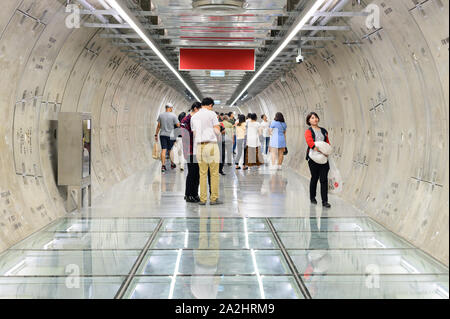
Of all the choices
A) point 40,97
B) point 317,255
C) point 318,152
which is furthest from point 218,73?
point 317,255

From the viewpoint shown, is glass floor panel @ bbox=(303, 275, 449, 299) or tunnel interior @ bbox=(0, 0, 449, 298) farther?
tunnel interior @ bbox=(0, 0, 449, 298)

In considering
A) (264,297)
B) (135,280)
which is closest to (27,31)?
(135,280)

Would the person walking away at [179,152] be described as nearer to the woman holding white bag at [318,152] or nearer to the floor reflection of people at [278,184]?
the floor reflection of people at [278,184]

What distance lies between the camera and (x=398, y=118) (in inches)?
324

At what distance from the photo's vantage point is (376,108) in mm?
9398

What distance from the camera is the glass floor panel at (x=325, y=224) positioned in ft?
25.6

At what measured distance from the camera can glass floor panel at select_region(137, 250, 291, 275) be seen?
5652mm

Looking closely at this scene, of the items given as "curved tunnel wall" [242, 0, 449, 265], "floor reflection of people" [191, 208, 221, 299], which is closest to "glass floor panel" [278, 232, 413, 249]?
"curved tunnel wall" [242, 0, 449, 265]

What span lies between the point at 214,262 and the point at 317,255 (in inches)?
48.7

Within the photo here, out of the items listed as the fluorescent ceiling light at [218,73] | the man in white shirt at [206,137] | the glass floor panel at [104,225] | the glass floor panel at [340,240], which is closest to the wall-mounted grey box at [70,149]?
the glass floor panel at [104,225]

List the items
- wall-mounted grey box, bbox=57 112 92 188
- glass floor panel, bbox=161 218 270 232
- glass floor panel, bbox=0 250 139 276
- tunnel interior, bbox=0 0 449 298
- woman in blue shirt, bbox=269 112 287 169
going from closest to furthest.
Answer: glass floor panel, bbox=0 250 139 276, tunnel interior, bbox=0 0 449 298, glass floor panel, bbox=161 218 270 232, wall-mounted grey box, bbox=57 112 92 188, woman in blue shirt, bbox=269 112 287 169

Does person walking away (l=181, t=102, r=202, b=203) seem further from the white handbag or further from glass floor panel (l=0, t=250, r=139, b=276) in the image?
glass floor panel (l=0, t=250, r=139, b=276)

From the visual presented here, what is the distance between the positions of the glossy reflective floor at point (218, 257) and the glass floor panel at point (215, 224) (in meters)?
0.01
